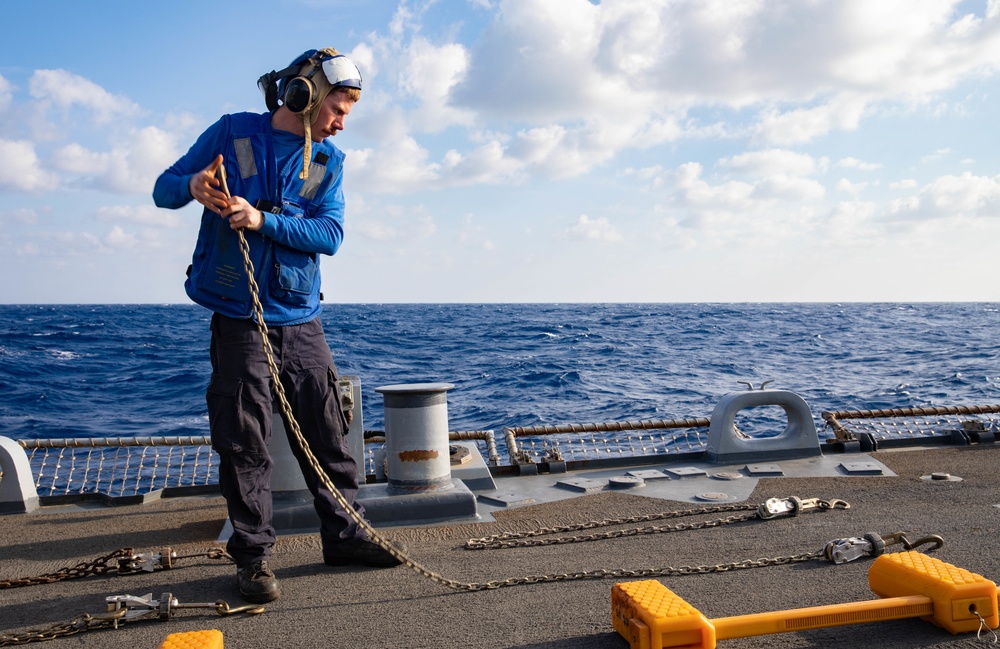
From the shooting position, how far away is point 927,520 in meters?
4.06

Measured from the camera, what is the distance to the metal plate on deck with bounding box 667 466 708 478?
5391 millimetres

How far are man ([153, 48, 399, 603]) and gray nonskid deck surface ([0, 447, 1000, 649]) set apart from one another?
15.9 inches

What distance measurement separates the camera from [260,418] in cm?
322

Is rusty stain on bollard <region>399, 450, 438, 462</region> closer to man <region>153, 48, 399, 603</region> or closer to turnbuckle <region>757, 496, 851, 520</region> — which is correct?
man <region>153, 48, 399, 603</region>

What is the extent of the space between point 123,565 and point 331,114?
2.22 meters

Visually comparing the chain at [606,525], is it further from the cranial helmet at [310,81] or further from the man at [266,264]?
the cranial helmet at [310,81]

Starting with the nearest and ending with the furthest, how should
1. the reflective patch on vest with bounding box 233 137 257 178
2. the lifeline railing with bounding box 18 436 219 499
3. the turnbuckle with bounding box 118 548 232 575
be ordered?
the reflective patch on vest with bounding box 233 137 257 178, the turnbuckle with bounding box 118 548 232 575, the lifeline railing with bounding box 18 436 219 499

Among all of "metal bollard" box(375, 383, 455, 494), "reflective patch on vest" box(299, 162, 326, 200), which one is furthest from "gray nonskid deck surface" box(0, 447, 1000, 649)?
"reflective patch on vest" box(299, 162, 326, 200)

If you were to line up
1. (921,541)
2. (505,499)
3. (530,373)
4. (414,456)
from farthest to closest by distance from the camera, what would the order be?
(530,373), (505,499), (414,456), (921,541)

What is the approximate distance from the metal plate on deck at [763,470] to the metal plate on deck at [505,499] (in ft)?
5.28

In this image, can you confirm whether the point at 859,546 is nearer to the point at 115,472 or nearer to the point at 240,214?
the point at 240,214

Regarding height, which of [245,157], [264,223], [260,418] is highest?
[245,157]

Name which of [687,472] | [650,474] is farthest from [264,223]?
[687,472]

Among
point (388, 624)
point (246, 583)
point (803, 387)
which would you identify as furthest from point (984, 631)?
point (803, 387)
